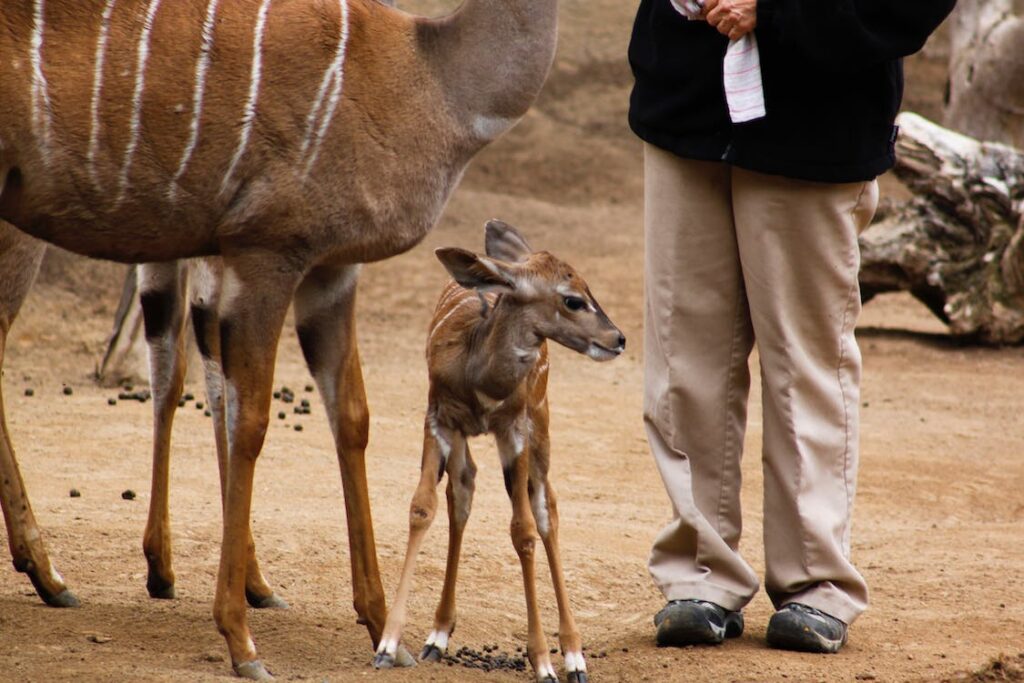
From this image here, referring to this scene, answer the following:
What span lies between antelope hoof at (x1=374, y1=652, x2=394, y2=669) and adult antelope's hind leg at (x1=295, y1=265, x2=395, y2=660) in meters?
0.19

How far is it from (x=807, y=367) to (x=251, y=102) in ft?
5.69

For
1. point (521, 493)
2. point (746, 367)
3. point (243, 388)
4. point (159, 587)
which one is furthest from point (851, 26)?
Answer: point (159, 587)

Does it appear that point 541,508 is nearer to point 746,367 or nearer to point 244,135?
point 746,367

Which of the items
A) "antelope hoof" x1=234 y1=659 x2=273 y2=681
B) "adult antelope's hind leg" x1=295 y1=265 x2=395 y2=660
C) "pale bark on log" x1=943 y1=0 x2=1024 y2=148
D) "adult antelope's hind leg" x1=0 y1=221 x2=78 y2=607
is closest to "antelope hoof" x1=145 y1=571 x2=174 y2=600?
"adult antelope's hind leg" x1=0 y1=221 x2=78 y2=607

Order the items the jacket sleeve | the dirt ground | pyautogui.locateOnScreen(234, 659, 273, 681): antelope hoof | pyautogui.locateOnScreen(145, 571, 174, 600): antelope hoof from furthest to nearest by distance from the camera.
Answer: pyautogui.locateOnScreen(145, 571, 174, 600): antelope hoof < the dirt ground < the jacket sleeve < pyautogui.locateOnScreen(234, 659, 273, 681): antelope hoof

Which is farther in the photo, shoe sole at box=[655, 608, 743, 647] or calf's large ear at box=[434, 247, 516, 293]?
shoe sole at box=[655, 608, 743, 647]

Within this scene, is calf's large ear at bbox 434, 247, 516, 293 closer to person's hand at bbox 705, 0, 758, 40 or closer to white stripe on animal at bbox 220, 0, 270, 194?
white stripe on animal at bbox 220, 0, 270, 194

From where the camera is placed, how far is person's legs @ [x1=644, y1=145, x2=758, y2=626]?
4.38 m

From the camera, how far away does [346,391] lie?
4.21 metres

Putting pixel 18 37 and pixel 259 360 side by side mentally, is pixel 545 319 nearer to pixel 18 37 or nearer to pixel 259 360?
pixel 259 360

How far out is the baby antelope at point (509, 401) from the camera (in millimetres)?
4090

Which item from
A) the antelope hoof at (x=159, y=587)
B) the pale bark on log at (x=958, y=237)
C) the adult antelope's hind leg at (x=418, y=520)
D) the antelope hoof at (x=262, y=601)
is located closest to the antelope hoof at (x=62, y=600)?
the antelope hoof at (x=159, y=587)

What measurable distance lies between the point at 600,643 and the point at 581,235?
8.86 meters

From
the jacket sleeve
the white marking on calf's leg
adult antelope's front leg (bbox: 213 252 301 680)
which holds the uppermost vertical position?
the jacket sleeve
